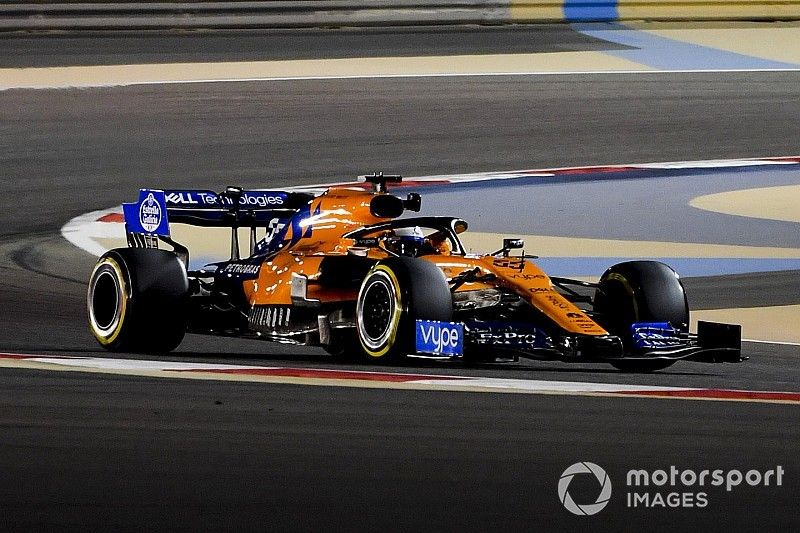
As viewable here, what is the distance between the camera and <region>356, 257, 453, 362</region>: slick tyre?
9602 millimetres

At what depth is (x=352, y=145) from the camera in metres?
19.8

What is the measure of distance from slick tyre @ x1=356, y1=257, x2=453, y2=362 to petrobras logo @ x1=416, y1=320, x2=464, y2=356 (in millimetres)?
36

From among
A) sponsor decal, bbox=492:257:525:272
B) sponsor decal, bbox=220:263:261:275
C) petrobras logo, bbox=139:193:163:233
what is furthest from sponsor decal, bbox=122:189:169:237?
sponsor decal, bbox=492:257:525:272

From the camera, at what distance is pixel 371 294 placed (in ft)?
32.8

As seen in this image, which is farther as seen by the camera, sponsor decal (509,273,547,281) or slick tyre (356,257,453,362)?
sponsor decal (509,273,547,281)

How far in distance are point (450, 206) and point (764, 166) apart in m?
4.21

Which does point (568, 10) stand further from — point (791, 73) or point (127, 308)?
point (127, 308)

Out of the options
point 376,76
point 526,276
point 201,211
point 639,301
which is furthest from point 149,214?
point 376,76

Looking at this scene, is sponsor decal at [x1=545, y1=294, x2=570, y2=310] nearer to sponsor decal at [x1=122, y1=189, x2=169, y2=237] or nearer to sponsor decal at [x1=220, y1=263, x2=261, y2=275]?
sponsor decal at [x1=220, y1=263, x2=261, y2=275]

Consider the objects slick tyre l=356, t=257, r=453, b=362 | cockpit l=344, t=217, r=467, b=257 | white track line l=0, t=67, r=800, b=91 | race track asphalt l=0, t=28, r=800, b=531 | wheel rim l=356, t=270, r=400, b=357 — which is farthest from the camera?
white track line l=0, t=67, r=800, b=91

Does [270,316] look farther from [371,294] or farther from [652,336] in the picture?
[652,336]

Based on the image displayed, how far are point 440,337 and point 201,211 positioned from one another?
2.73 metres

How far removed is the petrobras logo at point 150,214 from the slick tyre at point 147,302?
726 millimetres

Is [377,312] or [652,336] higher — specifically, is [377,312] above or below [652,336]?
above
